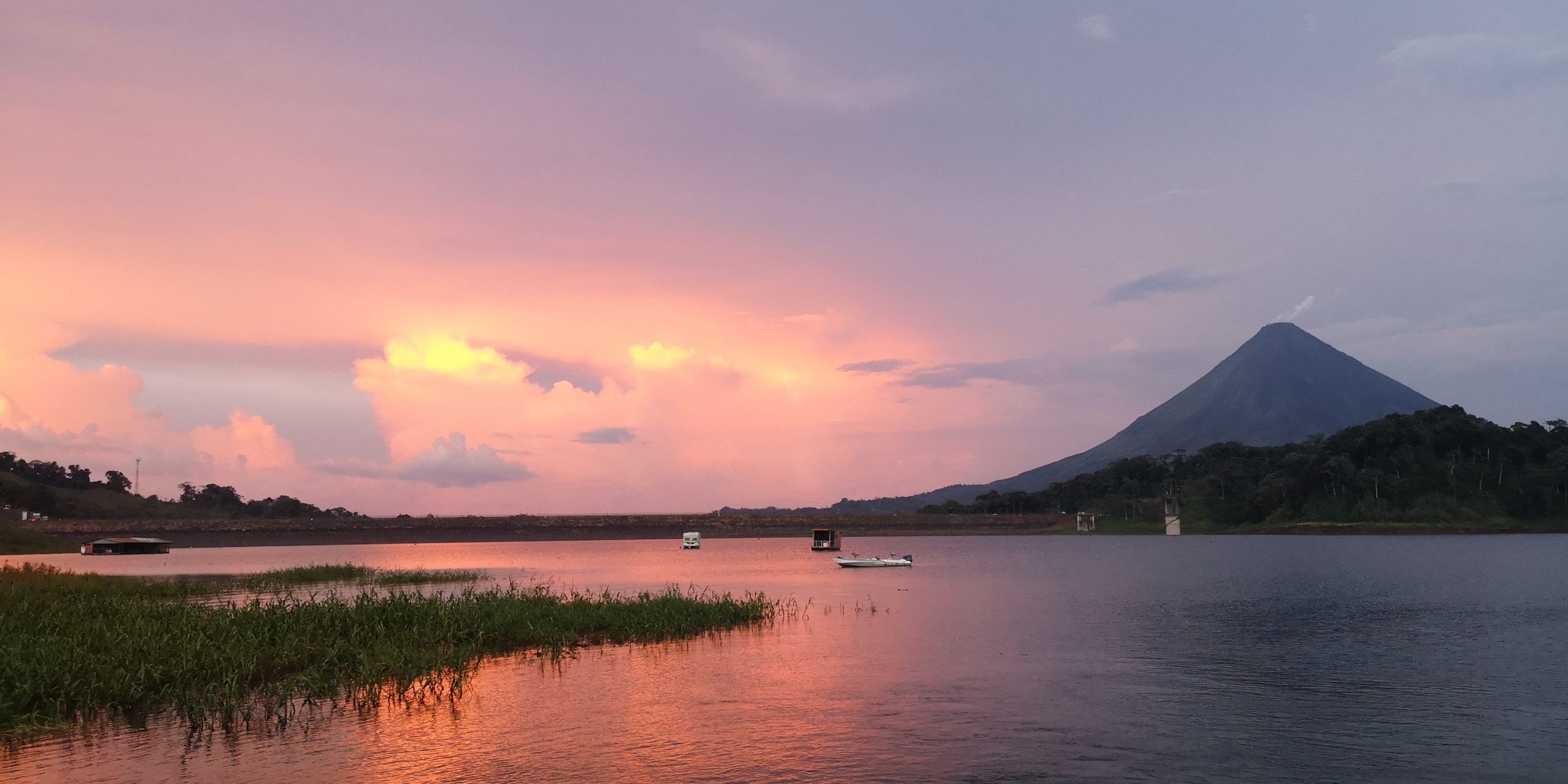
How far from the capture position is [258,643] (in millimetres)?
35344

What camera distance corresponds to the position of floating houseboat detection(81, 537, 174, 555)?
176m

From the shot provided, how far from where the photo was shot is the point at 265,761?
23.6 meters

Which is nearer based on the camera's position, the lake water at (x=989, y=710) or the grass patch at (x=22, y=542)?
the lake water at (x=989, y=710)

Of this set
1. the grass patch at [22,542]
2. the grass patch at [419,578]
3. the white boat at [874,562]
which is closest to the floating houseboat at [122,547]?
the grass patch at [22,542]

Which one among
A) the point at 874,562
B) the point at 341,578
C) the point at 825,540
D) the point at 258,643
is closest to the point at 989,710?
the point at 258,643

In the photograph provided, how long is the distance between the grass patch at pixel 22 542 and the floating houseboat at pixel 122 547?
6.56 meters

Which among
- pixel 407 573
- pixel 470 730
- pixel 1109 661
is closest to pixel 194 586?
pixel 407 573

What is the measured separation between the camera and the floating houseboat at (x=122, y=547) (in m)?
176

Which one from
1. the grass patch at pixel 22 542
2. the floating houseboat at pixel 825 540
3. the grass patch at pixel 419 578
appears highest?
the grass patch at pixel 22 542

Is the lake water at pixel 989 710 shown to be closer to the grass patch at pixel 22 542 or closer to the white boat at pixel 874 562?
the white boat at pixel 874 562

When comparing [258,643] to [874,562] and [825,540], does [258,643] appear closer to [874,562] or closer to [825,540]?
[874,562]

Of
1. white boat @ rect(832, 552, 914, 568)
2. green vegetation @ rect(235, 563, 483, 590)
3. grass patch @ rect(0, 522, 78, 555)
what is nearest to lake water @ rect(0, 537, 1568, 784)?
green vegetation @ rect(235, 563, 483, 590)

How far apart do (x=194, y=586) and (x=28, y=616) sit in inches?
1382

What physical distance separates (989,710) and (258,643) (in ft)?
83.9
